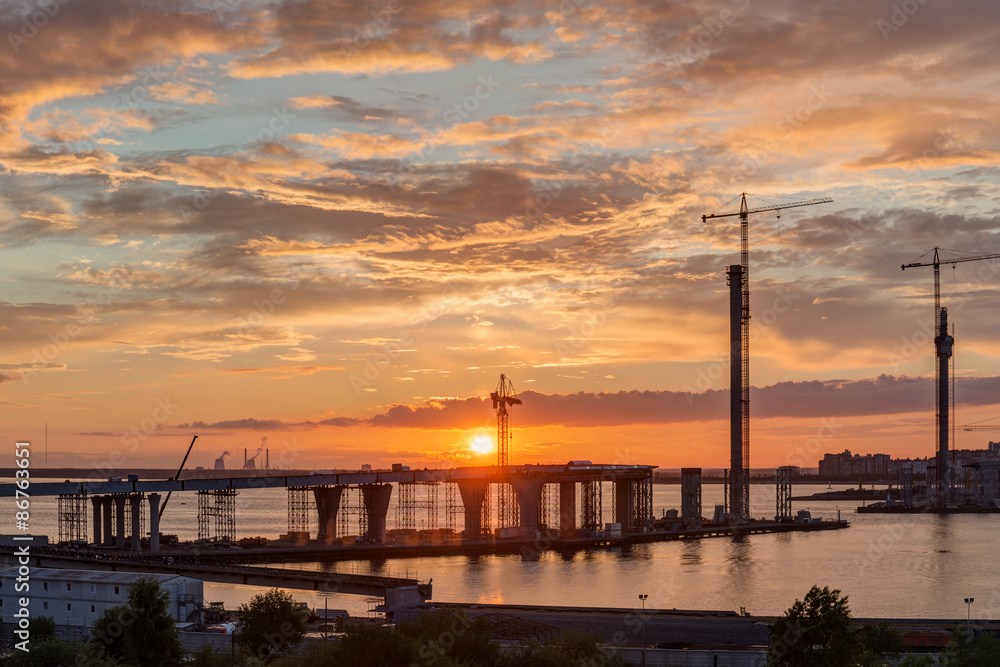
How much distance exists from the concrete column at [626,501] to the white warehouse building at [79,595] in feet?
379

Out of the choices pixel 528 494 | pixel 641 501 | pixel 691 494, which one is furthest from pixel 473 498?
pixel 691 494

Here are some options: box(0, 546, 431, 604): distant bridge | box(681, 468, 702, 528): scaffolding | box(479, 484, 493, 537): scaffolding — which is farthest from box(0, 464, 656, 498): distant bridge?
box(0, 546, 431, 604): distant bridge

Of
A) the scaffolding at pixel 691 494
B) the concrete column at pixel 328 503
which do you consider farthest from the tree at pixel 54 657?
the scaffolding at pixel 691 494

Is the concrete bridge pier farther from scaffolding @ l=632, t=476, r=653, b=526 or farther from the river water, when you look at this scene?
scaffolding @ l=632, t=476, r=653, b=526

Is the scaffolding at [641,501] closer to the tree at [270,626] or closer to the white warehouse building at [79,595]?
the white warehouse building at [79,595]

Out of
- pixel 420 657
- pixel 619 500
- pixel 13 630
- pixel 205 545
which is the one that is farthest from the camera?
pixel 619 500

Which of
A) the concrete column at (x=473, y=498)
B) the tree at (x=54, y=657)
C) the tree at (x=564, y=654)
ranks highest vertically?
A: the tree at (x=54, y=657)

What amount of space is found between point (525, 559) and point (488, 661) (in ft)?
275

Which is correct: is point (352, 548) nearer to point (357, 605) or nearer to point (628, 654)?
point (357, 605)

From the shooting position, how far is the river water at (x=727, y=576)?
87.2 metres

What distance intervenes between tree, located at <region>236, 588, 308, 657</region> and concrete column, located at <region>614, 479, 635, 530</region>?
120 meters

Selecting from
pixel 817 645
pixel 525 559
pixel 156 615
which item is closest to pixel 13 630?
pixel 156 615

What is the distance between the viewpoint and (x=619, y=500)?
577 feet

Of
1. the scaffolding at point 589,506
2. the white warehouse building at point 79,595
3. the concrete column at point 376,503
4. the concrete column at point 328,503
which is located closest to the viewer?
the white warehouse building at point 79,595
